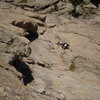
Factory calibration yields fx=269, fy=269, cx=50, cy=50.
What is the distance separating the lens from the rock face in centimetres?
2202

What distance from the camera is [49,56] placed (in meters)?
29.9

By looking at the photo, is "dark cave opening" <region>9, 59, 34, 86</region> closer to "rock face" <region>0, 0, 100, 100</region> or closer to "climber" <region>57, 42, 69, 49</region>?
"rock face" <region>0, 0, 100, 100</region>

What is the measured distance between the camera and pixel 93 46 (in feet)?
107

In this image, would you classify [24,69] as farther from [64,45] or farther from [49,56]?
[64,45]

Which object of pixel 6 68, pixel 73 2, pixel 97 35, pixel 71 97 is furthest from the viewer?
pixel 73 2

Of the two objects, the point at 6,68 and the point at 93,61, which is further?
the point at 93,61

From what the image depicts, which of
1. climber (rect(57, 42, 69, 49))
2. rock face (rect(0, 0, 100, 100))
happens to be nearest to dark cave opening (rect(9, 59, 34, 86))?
rock face (rect(0, 0, 100, 100))

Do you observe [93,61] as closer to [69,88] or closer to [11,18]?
[69,88]

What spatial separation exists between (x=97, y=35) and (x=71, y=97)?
1247 centimetres

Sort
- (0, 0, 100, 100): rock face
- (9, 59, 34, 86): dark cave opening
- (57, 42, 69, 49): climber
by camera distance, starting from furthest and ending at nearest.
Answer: (57, 42, 69, 49): climber
(9, 59, 34, 86): dark cave opening
(0, 0, 100, 100): rock face

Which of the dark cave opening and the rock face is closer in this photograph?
the rock face

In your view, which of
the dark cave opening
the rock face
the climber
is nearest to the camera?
the rock face

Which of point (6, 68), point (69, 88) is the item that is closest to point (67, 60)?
point (69, 88)

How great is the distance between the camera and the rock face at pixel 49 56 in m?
22.0
